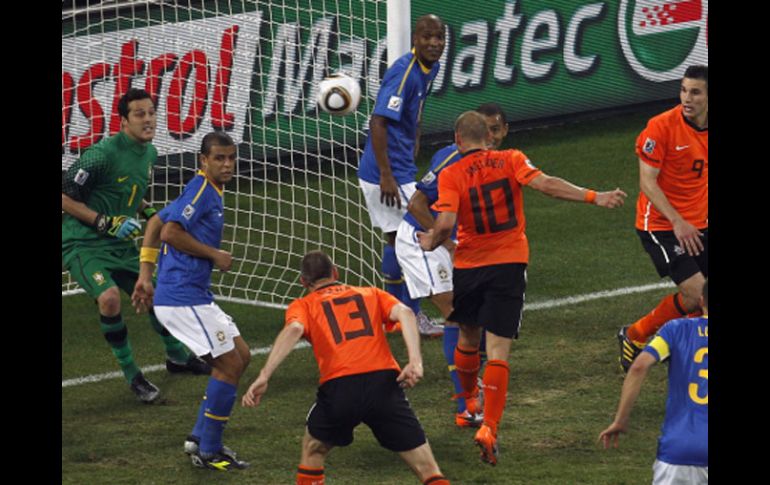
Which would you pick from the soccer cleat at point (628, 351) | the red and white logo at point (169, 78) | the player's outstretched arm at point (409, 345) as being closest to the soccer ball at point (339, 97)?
the red and white logo at point (169, 78)

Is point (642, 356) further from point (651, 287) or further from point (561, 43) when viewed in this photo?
point (561, 43)

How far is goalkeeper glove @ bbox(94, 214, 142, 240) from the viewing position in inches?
380

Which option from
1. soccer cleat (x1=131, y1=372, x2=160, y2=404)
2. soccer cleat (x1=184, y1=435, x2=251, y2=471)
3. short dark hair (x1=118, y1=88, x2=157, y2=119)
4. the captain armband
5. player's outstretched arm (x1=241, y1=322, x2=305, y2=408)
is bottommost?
soccer cleat (x1=131, y1=372, x2=160, y2=404)

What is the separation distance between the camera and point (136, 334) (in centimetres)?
1158

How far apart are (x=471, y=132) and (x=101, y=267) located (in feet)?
10.0

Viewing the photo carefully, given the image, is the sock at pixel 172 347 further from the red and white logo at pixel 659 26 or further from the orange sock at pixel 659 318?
the red and white logo at pixel 659 26

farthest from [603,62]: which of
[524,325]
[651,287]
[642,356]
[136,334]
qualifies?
[642,356]

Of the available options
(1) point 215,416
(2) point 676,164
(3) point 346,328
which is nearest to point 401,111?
(2) point 676,164

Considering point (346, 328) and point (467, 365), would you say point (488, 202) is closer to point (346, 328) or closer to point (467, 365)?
point (467, 365)

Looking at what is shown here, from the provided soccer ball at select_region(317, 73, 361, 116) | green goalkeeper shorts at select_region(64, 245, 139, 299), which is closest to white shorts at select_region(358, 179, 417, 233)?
soccer ball at select_region(317, 73, 361, 116)

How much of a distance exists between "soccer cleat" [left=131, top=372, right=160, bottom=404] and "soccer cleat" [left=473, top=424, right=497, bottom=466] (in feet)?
9.05

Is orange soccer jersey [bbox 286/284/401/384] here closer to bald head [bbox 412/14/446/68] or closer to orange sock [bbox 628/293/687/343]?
orange sock [bbox 628/293/687/343]

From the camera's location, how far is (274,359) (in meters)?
6.96

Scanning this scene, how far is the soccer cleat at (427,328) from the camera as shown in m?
11.1
